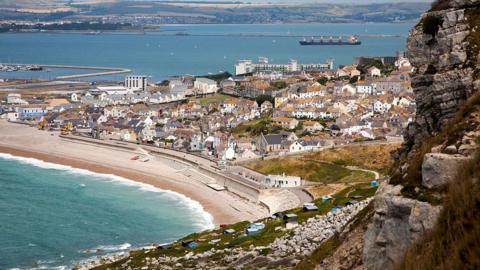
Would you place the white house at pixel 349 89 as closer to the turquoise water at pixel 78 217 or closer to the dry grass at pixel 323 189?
the turquoise water at pixel 78 217

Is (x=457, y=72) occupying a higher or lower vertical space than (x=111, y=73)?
higher

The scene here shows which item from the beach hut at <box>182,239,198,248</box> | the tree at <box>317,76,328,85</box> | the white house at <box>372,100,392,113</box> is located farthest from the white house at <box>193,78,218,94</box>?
the beach hut at <box>182,239,198,248</box>

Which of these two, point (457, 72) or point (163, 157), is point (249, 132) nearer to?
point (163, 157)

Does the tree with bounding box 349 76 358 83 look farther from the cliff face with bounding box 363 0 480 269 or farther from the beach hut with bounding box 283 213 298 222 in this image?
the cliff face with bounding box 363 0 480 269

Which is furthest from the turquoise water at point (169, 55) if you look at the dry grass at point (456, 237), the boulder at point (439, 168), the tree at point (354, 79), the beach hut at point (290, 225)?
the dry grass at point (456, 237)

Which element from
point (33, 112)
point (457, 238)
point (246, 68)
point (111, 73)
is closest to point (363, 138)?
point (33, 112)

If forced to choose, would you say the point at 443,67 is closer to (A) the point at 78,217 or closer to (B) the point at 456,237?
(B) the point at 456,237
